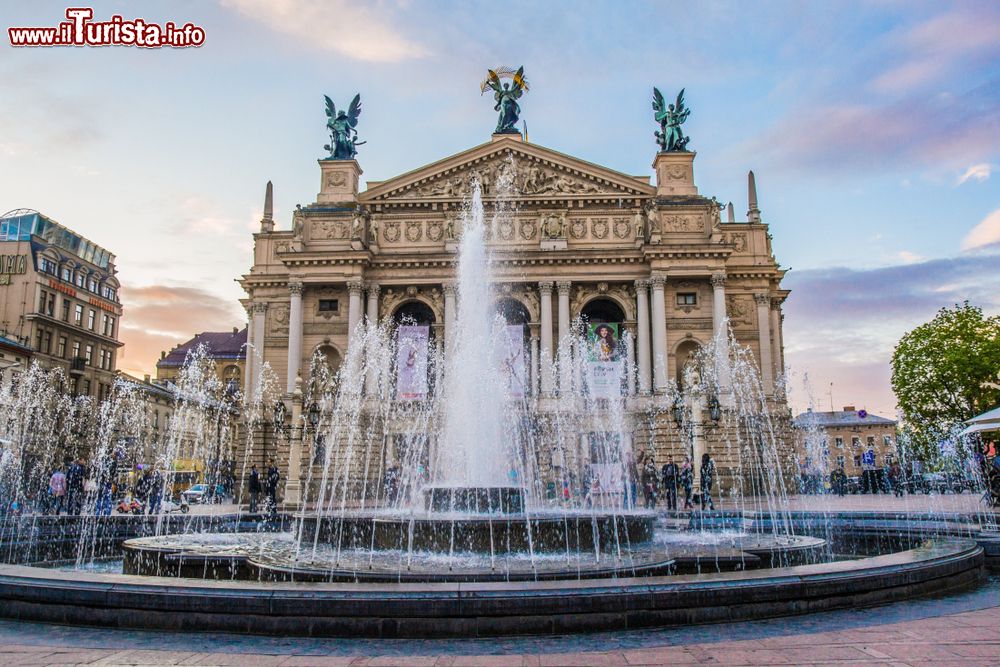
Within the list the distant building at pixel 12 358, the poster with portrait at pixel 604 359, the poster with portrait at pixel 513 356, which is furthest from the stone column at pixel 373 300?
the distant building at pixel 12 358

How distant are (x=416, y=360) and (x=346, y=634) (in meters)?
35.9

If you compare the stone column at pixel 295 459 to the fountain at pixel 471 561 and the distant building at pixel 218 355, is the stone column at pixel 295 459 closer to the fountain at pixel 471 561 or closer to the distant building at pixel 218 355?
the fountain at pixel 471 561

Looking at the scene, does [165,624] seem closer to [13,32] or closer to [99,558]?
[99,558]

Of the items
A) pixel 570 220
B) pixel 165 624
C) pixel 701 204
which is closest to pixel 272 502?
pixel 165 624

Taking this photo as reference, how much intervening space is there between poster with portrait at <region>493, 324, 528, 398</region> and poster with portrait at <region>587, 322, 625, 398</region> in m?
3.65

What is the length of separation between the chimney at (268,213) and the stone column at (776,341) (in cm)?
3245

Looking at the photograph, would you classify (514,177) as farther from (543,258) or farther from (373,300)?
(373,300)

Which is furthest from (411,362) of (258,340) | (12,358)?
(12,358)

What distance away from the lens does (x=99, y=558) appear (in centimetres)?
1421

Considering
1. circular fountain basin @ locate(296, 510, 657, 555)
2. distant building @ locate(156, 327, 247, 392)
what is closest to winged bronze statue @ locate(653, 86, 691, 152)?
circular fountain basin @ locate(296, 510, 657, 555)

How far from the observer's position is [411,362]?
42781 mm

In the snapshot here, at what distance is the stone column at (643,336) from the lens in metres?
42.2

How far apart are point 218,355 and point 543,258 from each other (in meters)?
58.3

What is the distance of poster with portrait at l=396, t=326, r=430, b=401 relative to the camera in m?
42.2
